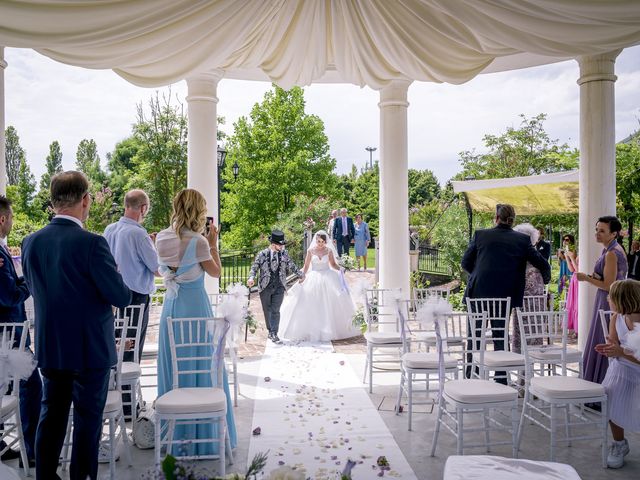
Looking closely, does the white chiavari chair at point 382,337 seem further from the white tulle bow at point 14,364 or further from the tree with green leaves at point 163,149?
the tree with green leaves at point 163,149

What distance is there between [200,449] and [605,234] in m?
4.21

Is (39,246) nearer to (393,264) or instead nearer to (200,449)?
(200,449)

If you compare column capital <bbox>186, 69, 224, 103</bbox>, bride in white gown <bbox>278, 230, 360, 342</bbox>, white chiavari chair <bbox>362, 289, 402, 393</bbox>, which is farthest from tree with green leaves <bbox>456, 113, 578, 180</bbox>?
column capital <bbox>186, 69, 224, 103</bbox>

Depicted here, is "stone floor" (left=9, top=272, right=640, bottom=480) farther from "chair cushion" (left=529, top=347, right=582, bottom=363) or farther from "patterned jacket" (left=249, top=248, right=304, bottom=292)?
"patterned jacket" (left=249, top=248, right=304, bottom=292)

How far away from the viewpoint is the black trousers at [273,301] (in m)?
8.88

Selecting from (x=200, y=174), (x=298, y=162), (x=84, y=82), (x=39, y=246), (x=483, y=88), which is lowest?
(x=39, y=246)

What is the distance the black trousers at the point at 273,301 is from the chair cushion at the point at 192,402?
5.00 metres

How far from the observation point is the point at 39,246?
3.08 metres

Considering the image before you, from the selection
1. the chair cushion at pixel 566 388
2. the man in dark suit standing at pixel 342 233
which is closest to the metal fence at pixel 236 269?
the man in dark suit standing at pixel 342 233

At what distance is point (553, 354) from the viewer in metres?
5.29

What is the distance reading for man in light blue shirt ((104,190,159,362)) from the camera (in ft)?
15.9

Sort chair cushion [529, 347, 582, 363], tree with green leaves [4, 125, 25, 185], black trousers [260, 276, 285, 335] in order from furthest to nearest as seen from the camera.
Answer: tree with green leaves [4, 125, 25, 185], black trousers [260, 276, 285, 335], chair cushion [529, 347, 582, 363]

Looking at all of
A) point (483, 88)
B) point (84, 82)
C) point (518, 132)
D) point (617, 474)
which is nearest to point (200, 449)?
point (617, 474)

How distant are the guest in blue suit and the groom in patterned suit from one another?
4.69 m
